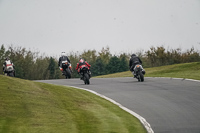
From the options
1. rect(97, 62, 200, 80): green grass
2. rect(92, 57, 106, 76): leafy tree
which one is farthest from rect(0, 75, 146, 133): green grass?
rect(92, 57, 106, 76): leafy tree

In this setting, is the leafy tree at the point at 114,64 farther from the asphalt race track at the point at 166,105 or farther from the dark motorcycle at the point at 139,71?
the asphalt race track at the point at 166,105

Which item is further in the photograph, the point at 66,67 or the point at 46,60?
the point at 46,60

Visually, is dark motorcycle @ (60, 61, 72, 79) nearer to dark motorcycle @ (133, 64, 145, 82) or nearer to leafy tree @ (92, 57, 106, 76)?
dark motorcycle @ (133, 64, 145, 82)

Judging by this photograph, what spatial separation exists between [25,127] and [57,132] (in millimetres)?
789

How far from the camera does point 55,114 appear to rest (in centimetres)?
1044

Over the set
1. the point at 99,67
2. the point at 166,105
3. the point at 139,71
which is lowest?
the point at 166,105

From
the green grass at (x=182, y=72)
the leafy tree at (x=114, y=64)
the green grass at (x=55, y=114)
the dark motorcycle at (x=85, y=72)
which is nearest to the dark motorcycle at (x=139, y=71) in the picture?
the dark motorcycle at (x=85, y=72)

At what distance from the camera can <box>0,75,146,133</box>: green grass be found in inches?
349

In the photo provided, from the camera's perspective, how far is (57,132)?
8453 mm

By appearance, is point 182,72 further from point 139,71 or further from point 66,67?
point 139,71

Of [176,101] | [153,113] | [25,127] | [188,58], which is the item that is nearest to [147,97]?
[176,101]

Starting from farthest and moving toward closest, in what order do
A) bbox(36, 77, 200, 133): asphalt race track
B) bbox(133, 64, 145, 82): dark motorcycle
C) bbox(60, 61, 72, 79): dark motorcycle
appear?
bbox(60, 61, 72, 79): dark motorcycle
bbox(133, 64, 145, 82): dark motorcycle
bbox(36, 77, 200, 133): asphalt race track

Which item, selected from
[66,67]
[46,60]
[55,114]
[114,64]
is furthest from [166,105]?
[114,64]

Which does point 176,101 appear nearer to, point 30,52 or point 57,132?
point 57,132
